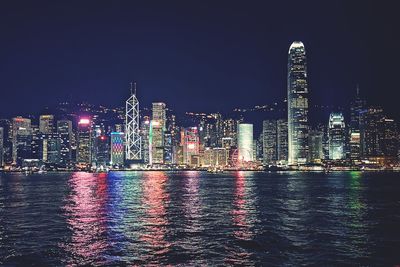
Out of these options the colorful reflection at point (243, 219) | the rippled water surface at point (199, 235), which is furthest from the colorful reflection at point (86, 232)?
the colorful reflection at point (243, 219)

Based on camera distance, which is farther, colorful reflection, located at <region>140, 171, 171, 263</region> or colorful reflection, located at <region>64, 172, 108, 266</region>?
colorful reflection, located at <region>140, 171, 171, 263</region>

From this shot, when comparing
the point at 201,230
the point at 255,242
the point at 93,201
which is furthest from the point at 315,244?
the point at 93,201

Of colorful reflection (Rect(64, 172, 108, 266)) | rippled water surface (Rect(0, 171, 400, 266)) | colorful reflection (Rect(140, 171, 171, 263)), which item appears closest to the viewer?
rippled water surface (Rect(0, 171, 400, 266))

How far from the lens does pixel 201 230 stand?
3788 centimetres

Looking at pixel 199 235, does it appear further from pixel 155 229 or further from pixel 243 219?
pixel 243 219

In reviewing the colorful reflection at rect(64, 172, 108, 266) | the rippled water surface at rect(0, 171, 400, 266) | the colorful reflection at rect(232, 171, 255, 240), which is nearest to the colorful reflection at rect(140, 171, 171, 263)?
the rippled water surface at rect(0, 171, 400, 266)

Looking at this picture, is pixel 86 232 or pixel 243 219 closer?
pixel 86 232

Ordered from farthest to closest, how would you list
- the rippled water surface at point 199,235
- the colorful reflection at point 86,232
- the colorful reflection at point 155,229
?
the colorful reflection at point 155,229
the colorful reflection at point 86,232
the rippled water surface at point 199,235

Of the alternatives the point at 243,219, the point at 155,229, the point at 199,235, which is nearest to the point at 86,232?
the point at 155,229

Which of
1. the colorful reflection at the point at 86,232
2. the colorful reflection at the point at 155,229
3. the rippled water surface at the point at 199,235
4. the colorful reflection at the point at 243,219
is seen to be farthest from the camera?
the colorful reflection at the point at 243,219

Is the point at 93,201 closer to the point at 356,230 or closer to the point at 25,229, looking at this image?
the point at 25,229

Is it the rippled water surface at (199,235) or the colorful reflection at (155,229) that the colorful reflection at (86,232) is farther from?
the colorful reflection at (155,229)

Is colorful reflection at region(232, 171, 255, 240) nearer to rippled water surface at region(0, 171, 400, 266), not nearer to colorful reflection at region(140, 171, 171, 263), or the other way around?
rippled water surface at region(0, 171, 400, 266)

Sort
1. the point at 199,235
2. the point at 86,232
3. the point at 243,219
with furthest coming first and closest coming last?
the point at 243,219 → the point at 86,232 → the point at 199,235
